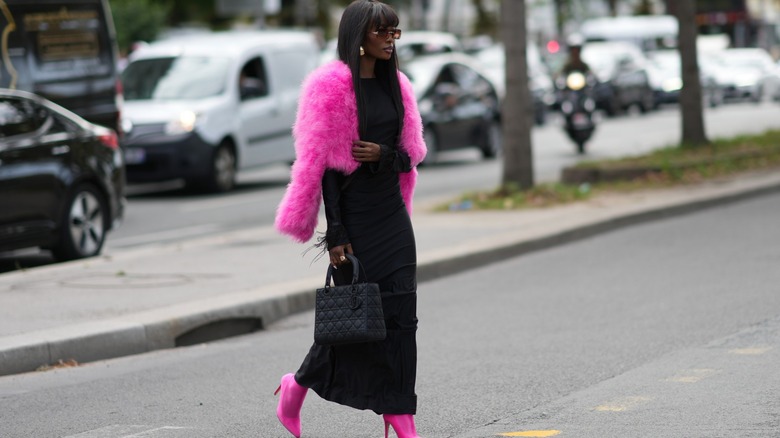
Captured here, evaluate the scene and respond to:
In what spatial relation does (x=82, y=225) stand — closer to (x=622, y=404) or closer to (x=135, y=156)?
(x=135, y=156)

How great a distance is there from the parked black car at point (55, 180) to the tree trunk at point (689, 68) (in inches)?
318

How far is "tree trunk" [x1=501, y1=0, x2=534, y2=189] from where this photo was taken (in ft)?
49.1

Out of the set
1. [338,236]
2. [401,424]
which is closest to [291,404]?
[401,424]

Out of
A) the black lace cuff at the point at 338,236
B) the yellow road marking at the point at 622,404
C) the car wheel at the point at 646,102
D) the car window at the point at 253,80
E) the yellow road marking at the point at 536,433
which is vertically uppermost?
the car window at the point at 253,80

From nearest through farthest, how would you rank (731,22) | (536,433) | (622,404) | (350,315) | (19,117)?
(350,315), (536,433), (622,404), (19,117), (731,22)

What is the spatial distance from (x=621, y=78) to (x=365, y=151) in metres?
32.4

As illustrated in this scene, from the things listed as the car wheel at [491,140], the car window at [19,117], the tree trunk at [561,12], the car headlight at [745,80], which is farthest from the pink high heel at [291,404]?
the tree trunk at [561,12]

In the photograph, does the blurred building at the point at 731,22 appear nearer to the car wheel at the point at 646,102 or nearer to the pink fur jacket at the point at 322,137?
the car wheel at the point at 646,102

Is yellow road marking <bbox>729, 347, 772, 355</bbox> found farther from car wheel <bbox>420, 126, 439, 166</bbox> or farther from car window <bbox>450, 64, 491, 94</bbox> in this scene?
car window <bbox>450, 64, 491, 94</bbox>

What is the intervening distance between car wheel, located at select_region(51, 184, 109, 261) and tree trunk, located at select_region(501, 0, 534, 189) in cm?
436

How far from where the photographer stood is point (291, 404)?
5.95m

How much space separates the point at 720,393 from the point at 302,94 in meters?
2.35

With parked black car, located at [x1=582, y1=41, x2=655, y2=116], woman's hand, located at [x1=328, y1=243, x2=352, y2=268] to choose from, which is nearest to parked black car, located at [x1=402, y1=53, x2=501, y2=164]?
parked black car, located at [x1=582, y1=41, x2=655, y2=116]

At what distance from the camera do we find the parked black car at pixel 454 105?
21922 mm
